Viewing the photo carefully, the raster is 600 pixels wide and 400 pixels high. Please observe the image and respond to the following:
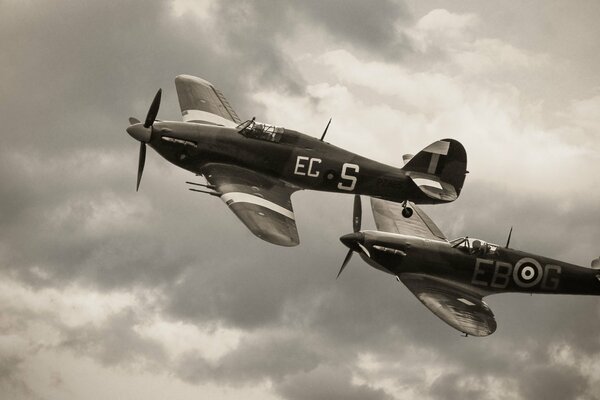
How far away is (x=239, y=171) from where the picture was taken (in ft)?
107

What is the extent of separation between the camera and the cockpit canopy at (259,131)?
3288 centimetres

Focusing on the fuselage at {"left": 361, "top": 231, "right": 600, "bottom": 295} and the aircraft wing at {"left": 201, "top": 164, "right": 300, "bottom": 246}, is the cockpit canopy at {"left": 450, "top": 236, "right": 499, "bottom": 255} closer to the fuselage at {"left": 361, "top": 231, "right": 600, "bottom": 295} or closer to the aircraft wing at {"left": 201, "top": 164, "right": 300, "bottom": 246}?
the fuselage at {"left": 361, "top": 231, "right": 600, "bottom": 295}

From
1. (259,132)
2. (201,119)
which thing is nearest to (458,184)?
(259,132)

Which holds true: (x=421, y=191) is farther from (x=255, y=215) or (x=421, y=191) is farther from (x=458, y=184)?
(x=255, y=215)

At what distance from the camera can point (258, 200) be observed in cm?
3070

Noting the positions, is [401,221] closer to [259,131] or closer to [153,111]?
[259,131]

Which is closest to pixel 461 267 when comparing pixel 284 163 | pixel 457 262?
pixel 457 262

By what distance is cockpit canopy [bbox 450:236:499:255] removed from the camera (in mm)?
32250

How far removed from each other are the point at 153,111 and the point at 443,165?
1026cm

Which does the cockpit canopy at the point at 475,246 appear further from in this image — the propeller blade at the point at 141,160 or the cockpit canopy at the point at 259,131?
the propeller blade at the point at 141,160

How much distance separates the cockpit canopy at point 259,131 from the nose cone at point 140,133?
3.07 meters

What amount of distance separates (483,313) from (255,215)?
25.5ft

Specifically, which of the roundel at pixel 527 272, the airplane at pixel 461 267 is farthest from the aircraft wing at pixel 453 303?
the roundel at pixel 527 272

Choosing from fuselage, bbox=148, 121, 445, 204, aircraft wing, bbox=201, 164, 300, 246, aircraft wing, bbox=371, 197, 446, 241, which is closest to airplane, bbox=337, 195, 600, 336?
fuselage, bbox=148, 121, 445, 204
